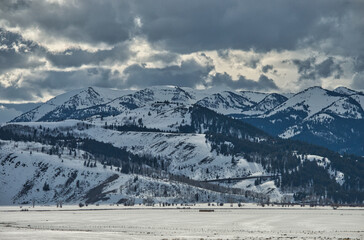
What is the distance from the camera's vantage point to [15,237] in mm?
137125

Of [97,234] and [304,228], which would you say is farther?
[304,228]

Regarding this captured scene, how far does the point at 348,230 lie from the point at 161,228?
48.2 m

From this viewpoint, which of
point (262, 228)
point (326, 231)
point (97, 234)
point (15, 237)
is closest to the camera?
point (15, 237)

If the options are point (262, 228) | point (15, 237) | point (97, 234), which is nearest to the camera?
point (15, 237)

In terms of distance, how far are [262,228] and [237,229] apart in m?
8.36

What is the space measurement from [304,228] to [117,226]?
51.1 metres

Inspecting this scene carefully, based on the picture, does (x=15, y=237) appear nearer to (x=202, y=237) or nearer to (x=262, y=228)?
(x=202, y=237)

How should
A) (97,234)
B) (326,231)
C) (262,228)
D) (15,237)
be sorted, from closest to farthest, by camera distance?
(15,237) → (97,234) → (326,231) → (262,228)

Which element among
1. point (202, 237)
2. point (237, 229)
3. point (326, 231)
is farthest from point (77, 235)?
point (326, 231)

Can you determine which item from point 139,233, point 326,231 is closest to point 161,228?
point 139,233

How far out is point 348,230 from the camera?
164875 millimetres

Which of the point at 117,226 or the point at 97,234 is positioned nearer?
the point at 97,234

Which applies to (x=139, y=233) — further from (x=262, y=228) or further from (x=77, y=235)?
(x=262, y=228)

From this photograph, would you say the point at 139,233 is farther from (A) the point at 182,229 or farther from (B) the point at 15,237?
(B) the point at 15,237
